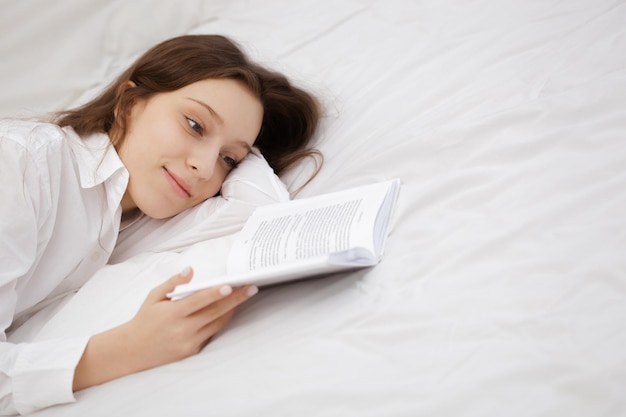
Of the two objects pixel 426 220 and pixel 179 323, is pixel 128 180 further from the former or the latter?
pixel 426 220

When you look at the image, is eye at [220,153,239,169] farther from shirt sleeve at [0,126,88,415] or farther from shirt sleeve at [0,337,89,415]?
shirt sleeve at [0,337,89,415]

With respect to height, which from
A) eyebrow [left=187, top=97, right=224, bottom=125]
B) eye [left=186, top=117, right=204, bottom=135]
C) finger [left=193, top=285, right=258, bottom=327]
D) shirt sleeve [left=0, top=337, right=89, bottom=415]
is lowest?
shirt sleeve [left=0, top=337, right=89, bottom=415]

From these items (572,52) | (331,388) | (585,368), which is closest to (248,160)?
(572,52)

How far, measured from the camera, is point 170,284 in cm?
91

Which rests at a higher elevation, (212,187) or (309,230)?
(309,230)

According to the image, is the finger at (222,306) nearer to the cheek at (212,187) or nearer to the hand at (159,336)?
the hand at (159,336)

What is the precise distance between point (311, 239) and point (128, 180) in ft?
1.50

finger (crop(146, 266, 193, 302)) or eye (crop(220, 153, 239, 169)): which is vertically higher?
finger (crop(146, 266, 193, 302))

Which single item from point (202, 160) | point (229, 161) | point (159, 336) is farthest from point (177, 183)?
point (159, 336)

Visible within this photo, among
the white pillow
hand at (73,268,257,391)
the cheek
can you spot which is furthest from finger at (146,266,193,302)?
the cheek

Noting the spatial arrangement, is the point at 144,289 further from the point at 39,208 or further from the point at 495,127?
the point at 495,127

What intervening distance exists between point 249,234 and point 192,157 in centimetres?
27

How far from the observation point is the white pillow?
1223 millimetres

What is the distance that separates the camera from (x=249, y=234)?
1.03m
